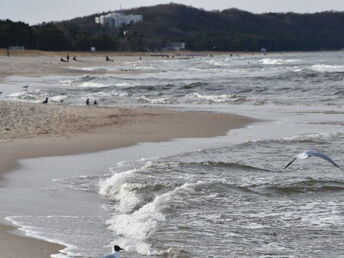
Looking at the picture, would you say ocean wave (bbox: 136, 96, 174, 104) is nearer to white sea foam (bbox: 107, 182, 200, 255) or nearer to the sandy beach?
the sandy beach

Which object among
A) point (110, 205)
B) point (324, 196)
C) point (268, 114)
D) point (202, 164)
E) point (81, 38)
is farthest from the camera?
point (81, 38)

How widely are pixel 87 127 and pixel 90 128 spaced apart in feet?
0.47

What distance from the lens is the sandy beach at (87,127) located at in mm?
11781

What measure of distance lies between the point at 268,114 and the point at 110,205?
1155 cm

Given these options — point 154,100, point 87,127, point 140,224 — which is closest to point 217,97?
point 154,100

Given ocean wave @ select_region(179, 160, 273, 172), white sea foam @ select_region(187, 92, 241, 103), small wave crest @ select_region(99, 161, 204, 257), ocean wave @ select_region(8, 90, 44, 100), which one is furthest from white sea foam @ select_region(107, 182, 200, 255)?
white sea foam @ select_region(187, 92, 241, 103)

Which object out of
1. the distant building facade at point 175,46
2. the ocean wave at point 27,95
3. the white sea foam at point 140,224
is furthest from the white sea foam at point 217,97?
the distant building facade at point 175,46

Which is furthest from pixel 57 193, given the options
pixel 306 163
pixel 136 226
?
pixel 306 163

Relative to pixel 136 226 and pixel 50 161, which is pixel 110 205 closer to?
pixel 136 226

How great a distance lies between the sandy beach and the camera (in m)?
11.8

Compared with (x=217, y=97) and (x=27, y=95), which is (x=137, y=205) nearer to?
(x=27, y=95)

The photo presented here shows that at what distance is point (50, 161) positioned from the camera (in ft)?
34.7

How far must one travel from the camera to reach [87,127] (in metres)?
14.9

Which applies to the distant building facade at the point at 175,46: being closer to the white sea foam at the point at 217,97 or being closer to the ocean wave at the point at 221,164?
the white sea foam at the point at 217,97
